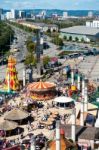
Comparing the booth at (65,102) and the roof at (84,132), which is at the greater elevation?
the roof at (84,132)

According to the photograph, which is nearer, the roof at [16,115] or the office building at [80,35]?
the roof at [16,115]

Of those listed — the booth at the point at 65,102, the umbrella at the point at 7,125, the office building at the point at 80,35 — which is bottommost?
the office building at the point at 80,35

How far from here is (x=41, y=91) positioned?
135ft

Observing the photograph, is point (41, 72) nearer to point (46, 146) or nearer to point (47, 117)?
point (47, 117)

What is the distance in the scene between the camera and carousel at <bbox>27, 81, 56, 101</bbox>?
4125cm

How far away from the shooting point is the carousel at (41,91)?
41.2 meters

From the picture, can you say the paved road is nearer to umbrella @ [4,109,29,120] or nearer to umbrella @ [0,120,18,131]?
umbrella @ [4,109,29,120]

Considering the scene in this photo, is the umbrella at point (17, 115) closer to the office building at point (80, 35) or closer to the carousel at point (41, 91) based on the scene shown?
the carousel at point (41, 91)

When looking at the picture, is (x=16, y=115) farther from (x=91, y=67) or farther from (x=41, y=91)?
(x=91, y=67)

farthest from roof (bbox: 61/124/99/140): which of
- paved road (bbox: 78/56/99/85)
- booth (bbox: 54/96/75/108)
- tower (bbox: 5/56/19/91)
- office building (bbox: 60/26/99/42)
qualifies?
office building (bbox: 60/26/99/42)

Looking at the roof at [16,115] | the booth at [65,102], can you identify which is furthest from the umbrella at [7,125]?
the booth at [65,102]

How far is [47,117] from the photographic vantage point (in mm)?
33781

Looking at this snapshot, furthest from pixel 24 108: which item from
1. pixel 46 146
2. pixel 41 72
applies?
pixel 41 72

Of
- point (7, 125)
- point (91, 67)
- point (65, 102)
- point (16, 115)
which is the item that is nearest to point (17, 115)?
point (16, 115)
